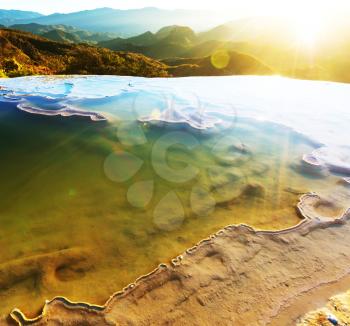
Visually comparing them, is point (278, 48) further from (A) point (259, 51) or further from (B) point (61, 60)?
(B) point (61, 60)

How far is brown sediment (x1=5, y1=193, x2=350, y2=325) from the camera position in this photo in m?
2.86

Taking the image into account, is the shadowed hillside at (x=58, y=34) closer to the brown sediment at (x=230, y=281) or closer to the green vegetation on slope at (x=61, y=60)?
the green vegetation on slope at (x=61, y=60)

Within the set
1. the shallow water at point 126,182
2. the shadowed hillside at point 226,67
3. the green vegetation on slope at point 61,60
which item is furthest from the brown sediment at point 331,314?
the shadowed hillside at point 226,67

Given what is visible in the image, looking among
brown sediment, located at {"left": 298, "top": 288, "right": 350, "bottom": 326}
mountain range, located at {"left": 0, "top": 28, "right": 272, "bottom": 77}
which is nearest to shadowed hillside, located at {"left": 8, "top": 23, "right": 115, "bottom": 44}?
mountain range, located at {"left": 0, "top": 28, "right": 272, "bottom": 77}

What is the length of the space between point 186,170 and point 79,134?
9.49 feet

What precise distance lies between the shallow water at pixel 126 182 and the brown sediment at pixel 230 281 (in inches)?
8.1

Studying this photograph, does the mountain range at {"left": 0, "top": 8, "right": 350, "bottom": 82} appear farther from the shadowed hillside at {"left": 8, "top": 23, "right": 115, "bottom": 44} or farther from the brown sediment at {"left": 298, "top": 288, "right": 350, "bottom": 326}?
the brown sediment at {"left": 298, "top": 288, "right": 350, "bottom": 326}

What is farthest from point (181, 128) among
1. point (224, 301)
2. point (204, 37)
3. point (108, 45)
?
point (204, 37)

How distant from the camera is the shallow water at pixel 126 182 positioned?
11.7ft

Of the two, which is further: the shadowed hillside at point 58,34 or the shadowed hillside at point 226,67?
the shadowed hillside at point 58,34

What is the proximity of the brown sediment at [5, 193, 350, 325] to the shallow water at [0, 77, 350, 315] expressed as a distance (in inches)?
8.1

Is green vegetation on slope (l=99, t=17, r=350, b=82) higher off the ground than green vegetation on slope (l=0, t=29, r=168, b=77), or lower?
lower

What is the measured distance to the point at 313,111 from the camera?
30.5ft

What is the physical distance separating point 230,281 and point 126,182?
271 cm
